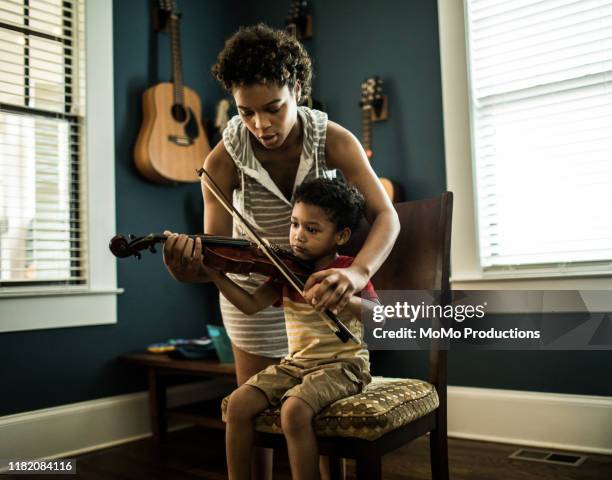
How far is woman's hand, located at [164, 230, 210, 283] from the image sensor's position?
1281 mm

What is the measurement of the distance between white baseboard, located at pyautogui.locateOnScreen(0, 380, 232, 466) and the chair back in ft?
5.41

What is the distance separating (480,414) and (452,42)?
5.52 ft

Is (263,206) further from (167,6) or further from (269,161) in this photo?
(167,6)

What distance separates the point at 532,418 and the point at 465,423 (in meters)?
0.30

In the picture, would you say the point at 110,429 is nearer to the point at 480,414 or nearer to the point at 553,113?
the point at 480,414

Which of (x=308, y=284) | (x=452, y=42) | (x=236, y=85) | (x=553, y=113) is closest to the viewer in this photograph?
(x=308, y=284)

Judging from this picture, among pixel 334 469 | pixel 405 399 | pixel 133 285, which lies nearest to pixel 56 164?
pixel 133 285

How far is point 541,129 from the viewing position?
2590 mm

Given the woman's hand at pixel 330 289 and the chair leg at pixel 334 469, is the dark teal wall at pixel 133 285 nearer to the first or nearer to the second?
the chair leg at pixel 334 469

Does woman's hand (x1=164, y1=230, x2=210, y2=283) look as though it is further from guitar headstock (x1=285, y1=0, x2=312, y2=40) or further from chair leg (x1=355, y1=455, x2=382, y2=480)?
guitar headstock (x1=285, y1=0, x2=312, y2=40)

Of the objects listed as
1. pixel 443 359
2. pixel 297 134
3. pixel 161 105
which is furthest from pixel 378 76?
pixel 443 359

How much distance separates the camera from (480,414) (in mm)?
2678

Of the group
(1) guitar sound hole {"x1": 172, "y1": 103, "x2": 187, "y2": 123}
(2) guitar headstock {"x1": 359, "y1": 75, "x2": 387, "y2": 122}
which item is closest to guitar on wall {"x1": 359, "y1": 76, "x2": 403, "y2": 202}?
(2) guitar headstock {"x1": 359, "y1": 75, "x2": 387, "y2": 122}

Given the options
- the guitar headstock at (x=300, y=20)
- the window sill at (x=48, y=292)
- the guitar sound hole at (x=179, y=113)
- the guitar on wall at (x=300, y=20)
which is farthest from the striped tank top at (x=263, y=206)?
the guitar headstock at (x=300, y=20)
